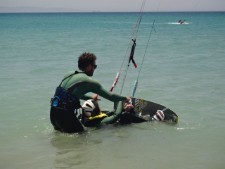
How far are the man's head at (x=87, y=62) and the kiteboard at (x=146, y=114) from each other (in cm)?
139

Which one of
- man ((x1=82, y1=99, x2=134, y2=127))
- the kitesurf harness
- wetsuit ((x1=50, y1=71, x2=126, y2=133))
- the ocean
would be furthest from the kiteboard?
the kitesurf harness

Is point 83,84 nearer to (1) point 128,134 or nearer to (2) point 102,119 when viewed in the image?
(2) point 102,119

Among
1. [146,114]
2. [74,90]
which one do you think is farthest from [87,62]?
[146,114]

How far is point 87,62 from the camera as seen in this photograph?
662 cm

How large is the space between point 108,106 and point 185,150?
11.7ft

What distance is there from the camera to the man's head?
6.59m

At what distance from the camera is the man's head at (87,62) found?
6594mm

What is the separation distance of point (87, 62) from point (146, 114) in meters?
2.15

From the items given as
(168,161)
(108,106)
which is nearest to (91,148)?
(168,161)

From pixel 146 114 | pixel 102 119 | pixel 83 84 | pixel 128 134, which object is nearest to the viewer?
pixel 83 84

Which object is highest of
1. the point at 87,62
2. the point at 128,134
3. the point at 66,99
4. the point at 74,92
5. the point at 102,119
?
the point at 87,62

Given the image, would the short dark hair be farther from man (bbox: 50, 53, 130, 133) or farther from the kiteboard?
the kiteboard

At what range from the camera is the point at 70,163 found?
231 inches

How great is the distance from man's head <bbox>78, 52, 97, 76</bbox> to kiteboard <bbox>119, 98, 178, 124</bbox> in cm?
139
